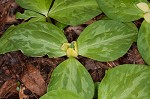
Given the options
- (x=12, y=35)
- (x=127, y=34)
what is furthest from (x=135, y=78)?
(x=12, y=35)

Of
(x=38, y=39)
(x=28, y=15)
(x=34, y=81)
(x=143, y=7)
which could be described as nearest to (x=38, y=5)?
(x=28, y=15)

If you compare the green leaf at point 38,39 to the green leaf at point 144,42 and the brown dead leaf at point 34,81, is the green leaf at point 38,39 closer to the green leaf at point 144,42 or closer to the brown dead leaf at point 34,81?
the brown dead leaf at point 34,81

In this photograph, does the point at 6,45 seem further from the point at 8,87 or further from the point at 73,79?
the point at 73,79

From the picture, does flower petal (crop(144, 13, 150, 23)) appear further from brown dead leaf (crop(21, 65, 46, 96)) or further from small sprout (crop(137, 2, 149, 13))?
brown dead leaf (crop(21, 65, 46, 96))

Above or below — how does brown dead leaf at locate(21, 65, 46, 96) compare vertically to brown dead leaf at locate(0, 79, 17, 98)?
above

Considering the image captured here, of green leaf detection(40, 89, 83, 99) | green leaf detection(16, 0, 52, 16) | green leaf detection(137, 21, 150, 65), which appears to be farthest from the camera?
green leaf detection(16, 0, 52, 16)

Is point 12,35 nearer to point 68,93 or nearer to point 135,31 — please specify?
point 68,93

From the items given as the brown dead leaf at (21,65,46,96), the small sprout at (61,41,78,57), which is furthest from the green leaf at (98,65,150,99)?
the brown dead leaf at (21,65,46,96)

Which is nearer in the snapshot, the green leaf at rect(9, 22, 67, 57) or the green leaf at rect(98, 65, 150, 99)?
the green leaf at rect(98, 65, 150, 99)
